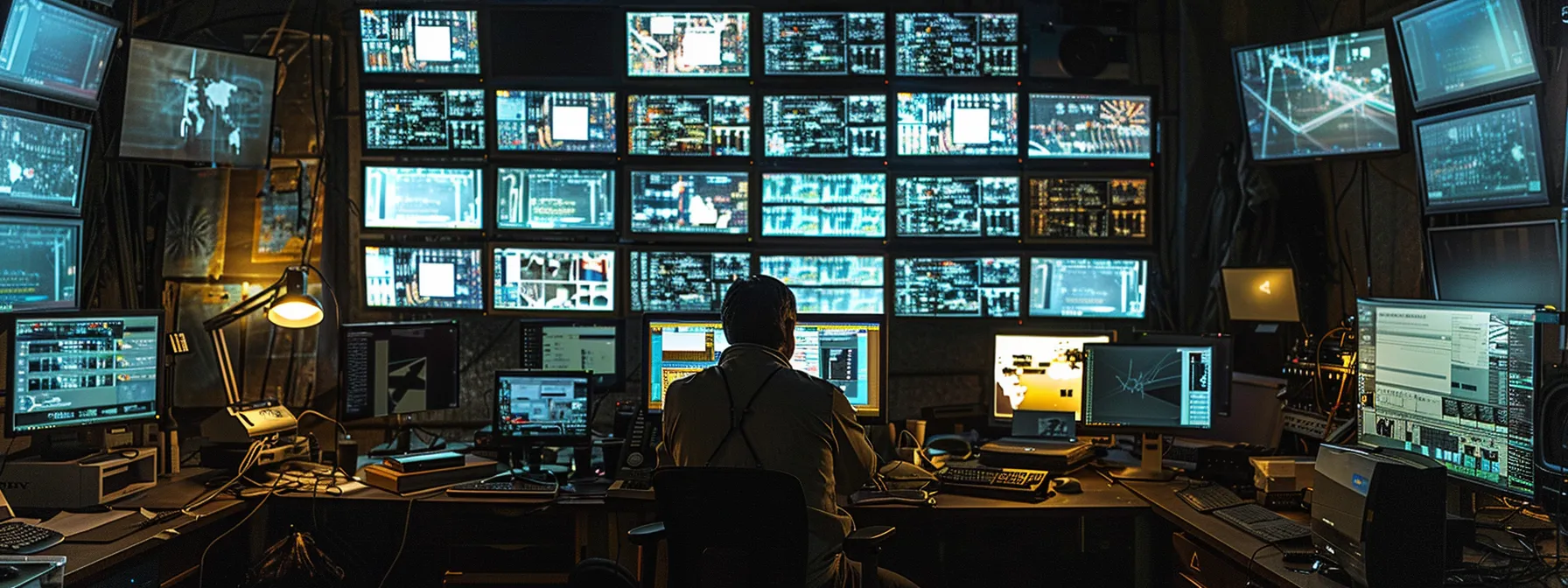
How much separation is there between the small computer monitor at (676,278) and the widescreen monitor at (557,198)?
0.24 metres

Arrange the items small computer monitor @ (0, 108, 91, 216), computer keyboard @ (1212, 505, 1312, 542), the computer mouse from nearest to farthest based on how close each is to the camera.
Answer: computer keyboard @ (1212, 505, 1312, 542), the computer mouse, small computer monitor @ (0, 108, 91, 216)

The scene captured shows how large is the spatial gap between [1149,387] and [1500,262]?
118 centimetres

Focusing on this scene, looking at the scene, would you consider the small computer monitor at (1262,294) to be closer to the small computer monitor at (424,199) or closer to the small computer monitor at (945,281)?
the small computer monitor at (945,281)

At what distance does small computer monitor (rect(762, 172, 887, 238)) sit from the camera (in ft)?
16.1

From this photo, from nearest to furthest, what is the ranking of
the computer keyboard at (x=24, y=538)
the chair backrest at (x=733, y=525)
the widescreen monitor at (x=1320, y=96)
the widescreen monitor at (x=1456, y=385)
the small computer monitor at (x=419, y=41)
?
the chair backrest at (x=733, y=525) < the widescreen monitor at (x=1456, y=385) < the computer keyboard at (x=24, y=538) < the widescreen monitor at (x=1320, y=96) < the small computer monitor at (x=419, y=41)

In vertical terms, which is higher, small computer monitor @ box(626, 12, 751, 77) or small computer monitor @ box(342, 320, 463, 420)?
small computer monitor @ box(626, 12, 751, 77)

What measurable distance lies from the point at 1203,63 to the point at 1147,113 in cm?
57

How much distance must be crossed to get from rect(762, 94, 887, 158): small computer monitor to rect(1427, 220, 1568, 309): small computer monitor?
2200 millimetres

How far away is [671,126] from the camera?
192 inches

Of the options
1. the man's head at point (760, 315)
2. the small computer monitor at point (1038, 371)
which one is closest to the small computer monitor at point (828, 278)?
the small computer monitor at point (1038, 371)

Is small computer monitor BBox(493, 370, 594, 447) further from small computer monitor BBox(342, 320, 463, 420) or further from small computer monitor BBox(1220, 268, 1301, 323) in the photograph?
small computer monitor BBox(1220, 268, 1301, 323)

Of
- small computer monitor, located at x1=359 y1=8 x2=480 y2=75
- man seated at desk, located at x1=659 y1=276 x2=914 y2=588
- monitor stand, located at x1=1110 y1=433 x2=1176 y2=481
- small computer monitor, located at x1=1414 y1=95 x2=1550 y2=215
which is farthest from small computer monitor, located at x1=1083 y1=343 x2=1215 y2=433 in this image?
small computer monitor, located at x1=359 y1=8 x2=480 y2=75

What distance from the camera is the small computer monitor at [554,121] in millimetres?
4875

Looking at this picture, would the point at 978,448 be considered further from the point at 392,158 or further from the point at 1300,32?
the point at 392,158
